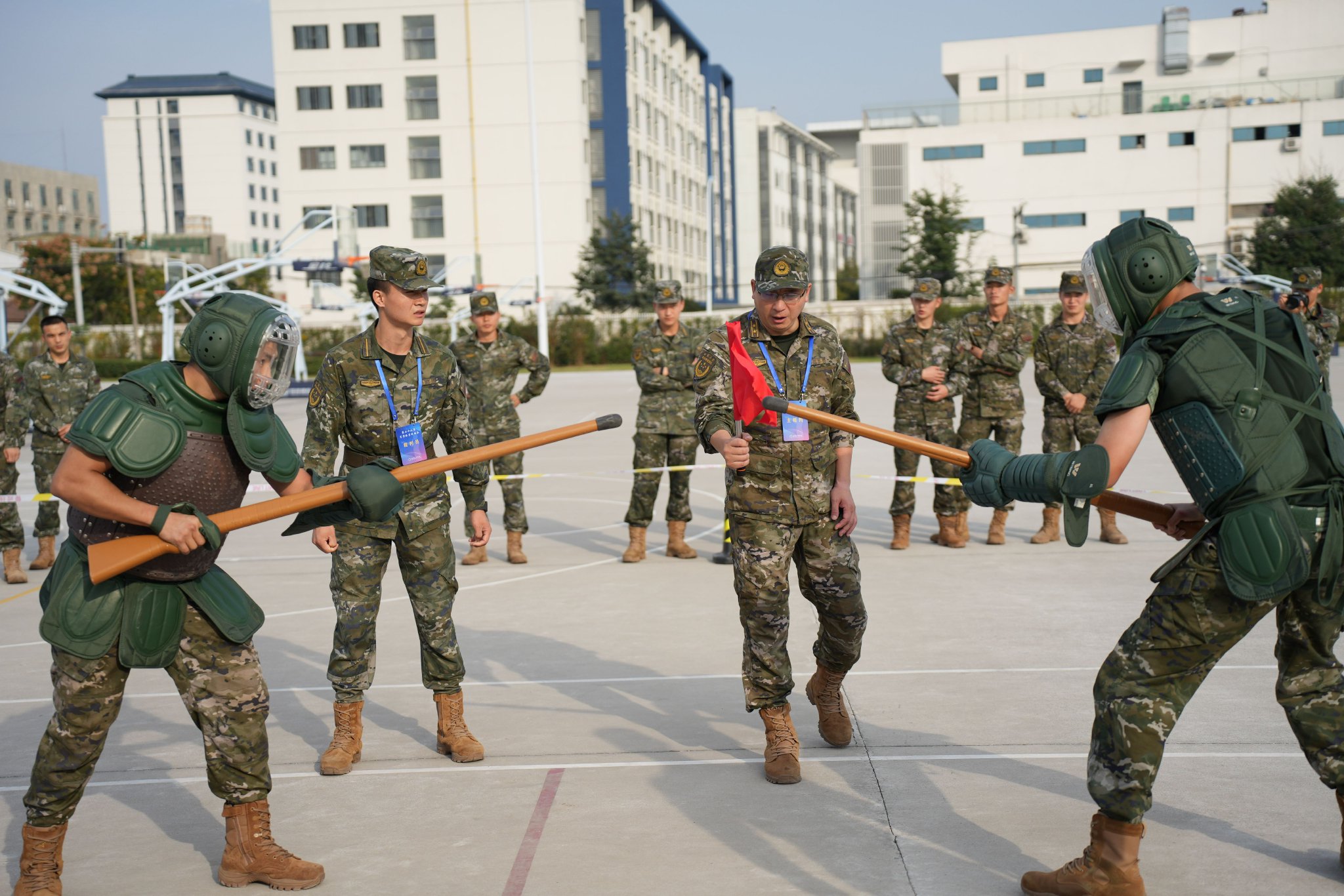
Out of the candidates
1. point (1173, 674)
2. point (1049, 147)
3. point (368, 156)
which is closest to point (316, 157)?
point (368, 156)

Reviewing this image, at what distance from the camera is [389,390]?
5.75 metres

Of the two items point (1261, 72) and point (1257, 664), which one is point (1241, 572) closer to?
point (1257, 664)

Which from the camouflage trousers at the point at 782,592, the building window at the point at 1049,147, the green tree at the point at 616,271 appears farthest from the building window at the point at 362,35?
the camouflage trousers at the point at 782,592

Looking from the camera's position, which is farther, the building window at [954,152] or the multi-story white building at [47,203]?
the multi-story white building at [47,203]

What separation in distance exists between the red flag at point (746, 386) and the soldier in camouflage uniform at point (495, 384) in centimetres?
616

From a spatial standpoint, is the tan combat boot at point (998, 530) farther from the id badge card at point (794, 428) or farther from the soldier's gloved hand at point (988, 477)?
the soldier's gloved hand at point (988, 477)

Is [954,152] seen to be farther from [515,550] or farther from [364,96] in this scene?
[515,550]

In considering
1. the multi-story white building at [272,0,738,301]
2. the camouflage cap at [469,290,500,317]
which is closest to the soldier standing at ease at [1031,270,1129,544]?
the camouflage cap at [469,290,500,317]

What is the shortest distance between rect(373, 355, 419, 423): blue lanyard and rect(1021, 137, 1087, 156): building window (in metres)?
67.3

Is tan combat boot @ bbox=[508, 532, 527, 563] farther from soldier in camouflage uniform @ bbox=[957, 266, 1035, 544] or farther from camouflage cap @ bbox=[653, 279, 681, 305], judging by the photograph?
soldier in camouflage uniform @ bbox=[957, 266, 1035, 544]

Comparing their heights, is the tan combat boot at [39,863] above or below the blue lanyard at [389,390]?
below

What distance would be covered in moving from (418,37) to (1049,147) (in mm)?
34926

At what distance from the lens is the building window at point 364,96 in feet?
201

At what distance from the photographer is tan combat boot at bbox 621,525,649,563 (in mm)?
11055
